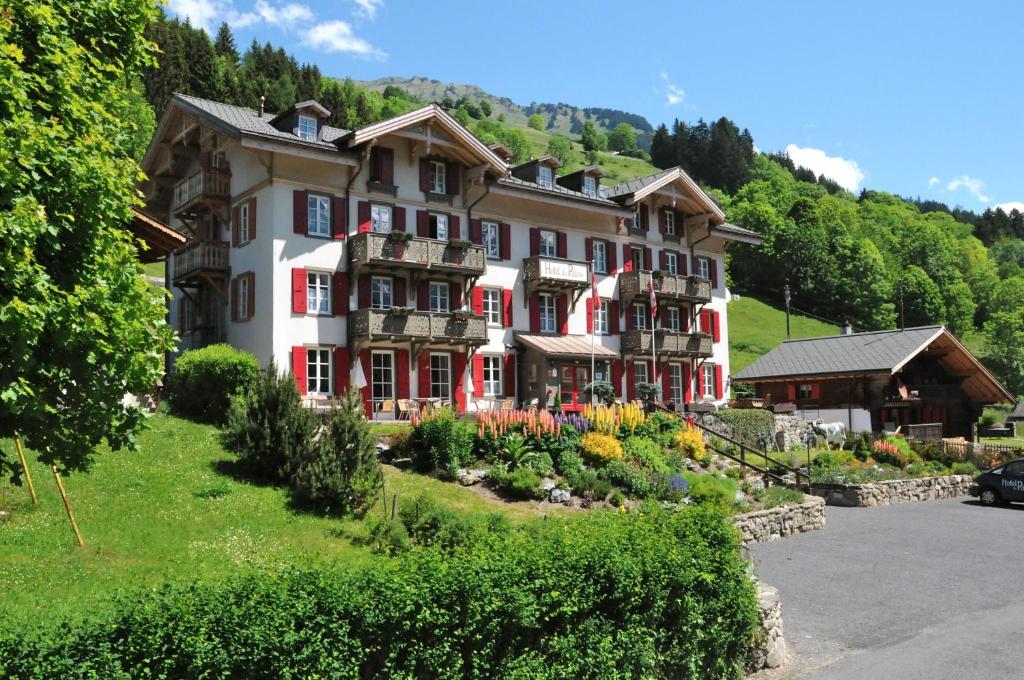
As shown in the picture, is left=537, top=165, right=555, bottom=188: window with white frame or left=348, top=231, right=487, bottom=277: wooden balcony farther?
left=537, top=165, right=555, bottom=188: window with white frame

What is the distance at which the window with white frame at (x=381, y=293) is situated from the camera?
32438mm

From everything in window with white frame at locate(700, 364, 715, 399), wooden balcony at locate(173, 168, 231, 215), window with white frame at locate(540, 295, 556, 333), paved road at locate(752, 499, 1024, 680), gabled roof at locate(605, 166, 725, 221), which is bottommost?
paved road at locate(752, 499, 1024, 680)

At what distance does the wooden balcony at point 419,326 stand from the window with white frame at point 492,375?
231 centimetres

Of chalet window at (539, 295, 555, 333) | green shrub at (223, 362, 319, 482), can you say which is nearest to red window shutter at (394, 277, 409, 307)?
chalet window at (539, 295, 555, 333)

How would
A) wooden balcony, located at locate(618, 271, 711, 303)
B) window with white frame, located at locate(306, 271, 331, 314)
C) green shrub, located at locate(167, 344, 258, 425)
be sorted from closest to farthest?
green shrub, located at locate(167, 344, 258, 425) → window with white frame, located at locate(306, 271, 331, 314) → wooden balcony, located at locate(618, 271, 711, 303)

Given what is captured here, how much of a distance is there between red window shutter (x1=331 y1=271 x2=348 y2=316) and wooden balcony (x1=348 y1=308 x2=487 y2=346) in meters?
0.45

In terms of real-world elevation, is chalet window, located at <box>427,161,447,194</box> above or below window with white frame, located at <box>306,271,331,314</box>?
above

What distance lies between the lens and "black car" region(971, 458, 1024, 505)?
2884 centimetres

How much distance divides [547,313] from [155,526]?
25.4 metres

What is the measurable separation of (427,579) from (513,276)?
29937 millimetres

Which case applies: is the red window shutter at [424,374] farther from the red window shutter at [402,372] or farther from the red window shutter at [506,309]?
the red window shutter at [506,309]

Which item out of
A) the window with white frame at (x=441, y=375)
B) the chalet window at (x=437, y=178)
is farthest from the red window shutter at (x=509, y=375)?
the chalet window at (x=437, y=178)

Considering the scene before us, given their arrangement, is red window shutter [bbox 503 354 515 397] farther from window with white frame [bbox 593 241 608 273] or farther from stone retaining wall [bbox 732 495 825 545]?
stone retaining wall [bbox 732 495 825 545]

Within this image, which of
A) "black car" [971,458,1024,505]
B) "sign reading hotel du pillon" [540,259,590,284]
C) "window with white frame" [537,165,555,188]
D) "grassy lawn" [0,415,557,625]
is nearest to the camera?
"grassy lawn" [0,415,557,625]
